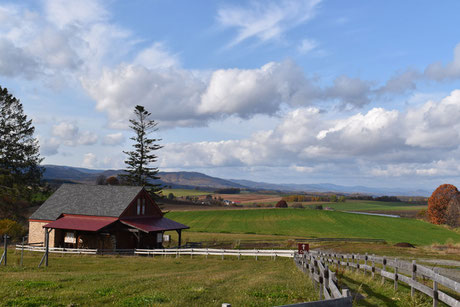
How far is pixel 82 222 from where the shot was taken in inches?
1838

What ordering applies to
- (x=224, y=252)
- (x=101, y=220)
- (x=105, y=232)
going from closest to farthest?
1. (x=224, y=252)
2. (x=105, y=232)
3. (x=101, y=220)

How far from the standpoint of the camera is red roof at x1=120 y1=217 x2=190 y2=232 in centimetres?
4584

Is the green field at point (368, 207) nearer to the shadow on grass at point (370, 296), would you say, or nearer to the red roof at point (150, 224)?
the red roof at point (150, 224)

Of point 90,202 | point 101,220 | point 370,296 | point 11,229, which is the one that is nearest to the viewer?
point 370,296

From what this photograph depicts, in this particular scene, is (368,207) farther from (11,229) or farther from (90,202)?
(11,229)

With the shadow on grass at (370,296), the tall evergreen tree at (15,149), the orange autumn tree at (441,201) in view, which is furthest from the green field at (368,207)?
the shadow on grass at (370,296)

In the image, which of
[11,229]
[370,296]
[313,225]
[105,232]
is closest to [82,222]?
[105,232]

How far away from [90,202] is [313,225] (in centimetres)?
4740

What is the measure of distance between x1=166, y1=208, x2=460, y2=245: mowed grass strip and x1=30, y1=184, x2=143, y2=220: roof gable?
81.4 feet

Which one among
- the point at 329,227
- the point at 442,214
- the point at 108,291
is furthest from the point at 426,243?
the point at 108,291

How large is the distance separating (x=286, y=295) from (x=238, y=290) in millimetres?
1872

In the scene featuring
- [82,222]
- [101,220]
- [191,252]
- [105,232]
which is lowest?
[191,252]

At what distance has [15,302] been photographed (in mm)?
11820

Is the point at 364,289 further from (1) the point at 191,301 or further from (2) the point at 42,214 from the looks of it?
(2) the point at 42,214
